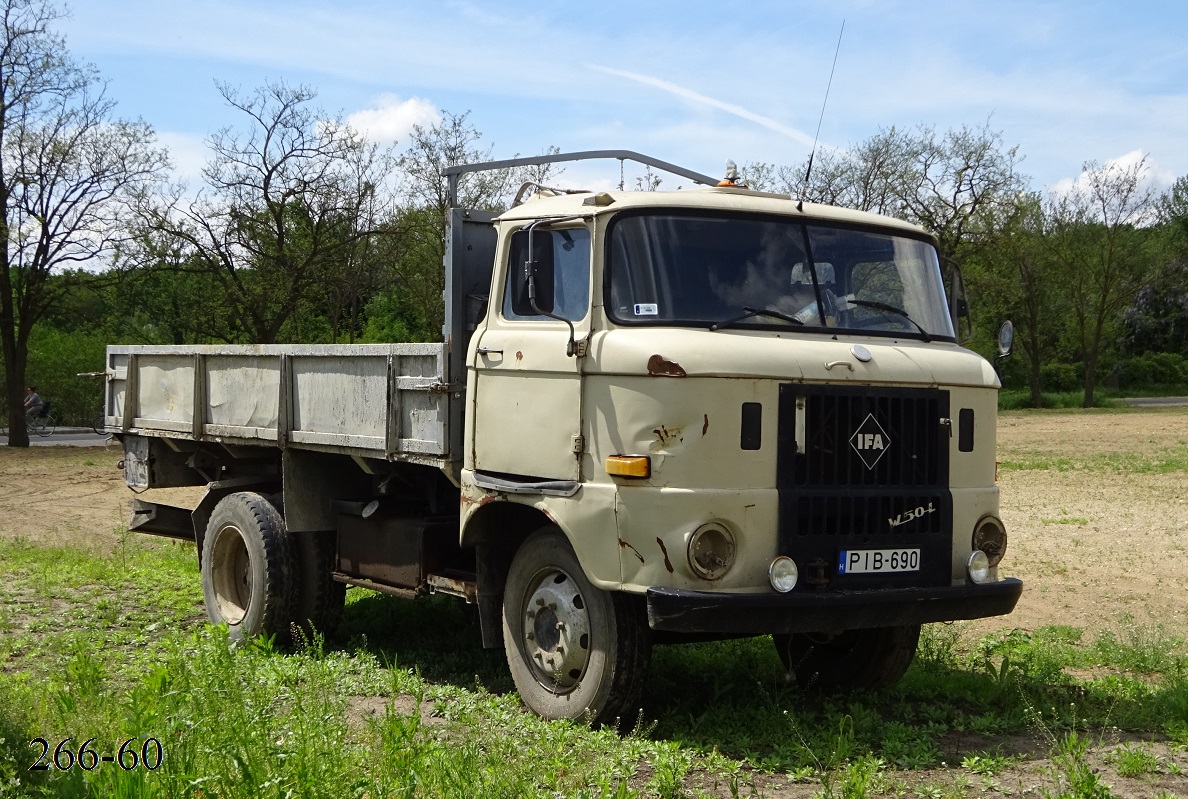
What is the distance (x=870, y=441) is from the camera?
607cm

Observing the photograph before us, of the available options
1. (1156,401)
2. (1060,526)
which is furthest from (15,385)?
(1156,401)

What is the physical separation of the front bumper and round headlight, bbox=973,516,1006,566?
0.26m

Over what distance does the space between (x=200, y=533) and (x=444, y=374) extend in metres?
3.29

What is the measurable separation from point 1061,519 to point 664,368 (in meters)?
10.4

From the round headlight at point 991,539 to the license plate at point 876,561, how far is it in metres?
0.49

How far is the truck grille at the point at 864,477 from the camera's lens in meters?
5.86

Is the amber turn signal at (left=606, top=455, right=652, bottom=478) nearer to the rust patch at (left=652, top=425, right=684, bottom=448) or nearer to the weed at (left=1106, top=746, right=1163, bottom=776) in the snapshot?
the rust patch at (left=652, top=425, right=684, bottom=448)

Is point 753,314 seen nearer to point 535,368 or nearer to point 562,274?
point 562,274

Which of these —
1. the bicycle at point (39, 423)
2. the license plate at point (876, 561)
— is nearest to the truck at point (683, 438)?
the license plate at point (876, 561)

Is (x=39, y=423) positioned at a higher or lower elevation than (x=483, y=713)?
higher

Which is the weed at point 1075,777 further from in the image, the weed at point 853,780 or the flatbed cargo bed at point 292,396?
the flatbed cargo bed at point 292,396

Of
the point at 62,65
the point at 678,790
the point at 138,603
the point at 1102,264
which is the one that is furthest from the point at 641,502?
the point at 1102,264

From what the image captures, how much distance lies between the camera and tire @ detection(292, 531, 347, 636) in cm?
841

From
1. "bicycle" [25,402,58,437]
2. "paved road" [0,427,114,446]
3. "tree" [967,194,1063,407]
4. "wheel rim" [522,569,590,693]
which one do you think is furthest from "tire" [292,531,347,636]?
"tree" [967,194,1063,407]
